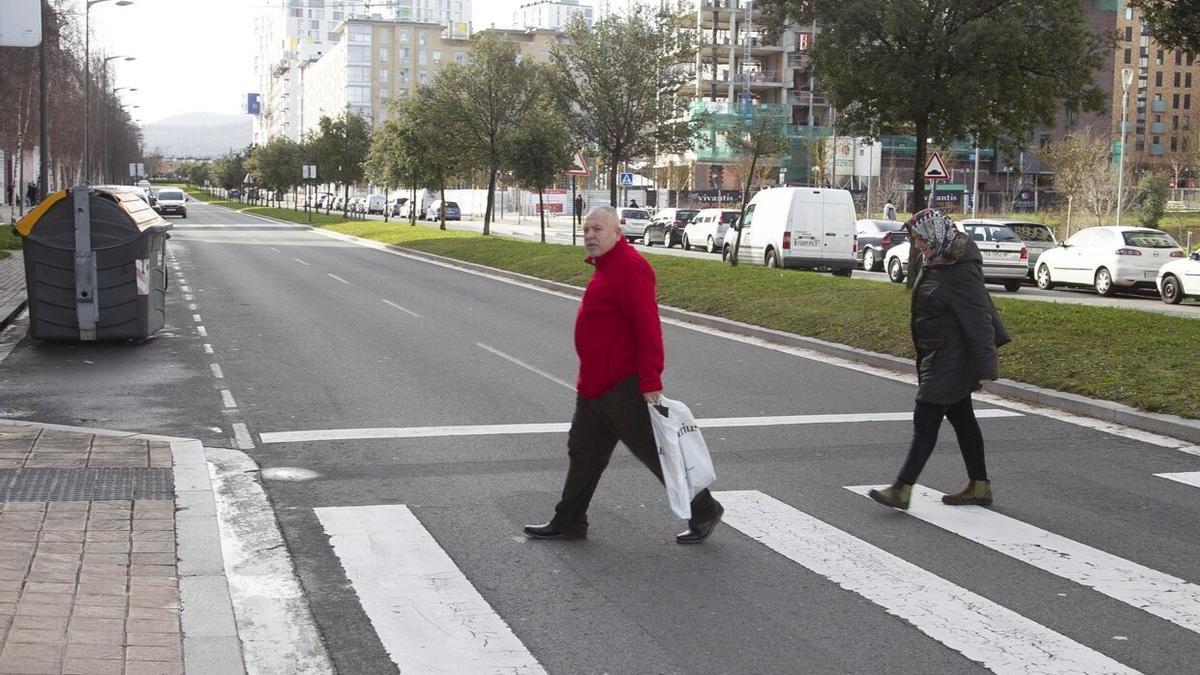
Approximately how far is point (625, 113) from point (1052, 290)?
1409cm

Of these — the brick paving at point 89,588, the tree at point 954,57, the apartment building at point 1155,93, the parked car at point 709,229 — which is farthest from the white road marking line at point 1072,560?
the apartment building at point 1155,93

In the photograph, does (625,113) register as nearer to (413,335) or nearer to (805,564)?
(413,335)

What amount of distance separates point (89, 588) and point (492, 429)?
4506 mm

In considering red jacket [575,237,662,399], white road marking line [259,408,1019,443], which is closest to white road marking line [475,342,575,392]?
white road marking line [259,408,1019,443]

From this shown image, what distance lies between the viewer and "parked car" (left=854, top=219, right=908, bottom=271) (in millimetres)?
34156

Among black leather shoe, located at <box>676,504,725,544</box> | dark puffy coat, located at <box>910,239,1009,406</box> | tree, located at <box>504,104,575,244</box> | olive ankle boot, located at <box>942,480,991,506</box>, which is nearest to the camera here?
black leather shoe, located at <box>676,504,725,544</box>

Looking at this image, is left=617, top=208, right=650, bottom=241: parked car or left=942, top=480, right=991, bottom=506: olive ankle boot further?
left=617, top=208, right=650, bottom=241: parked car

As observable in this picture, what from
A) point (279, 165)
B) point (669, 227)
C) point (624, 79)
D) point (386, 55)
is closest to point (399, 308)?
point (624, 79)

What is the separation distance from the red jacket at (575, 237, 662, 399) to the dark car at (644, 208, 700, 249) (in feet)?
144

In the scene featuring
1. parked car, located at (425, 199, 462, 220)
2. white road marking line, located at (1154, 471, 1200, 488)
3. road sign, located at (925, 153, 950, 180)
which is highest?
road sign, located at (925, 153, 950, 180)

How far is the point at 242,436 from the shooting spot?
9539mm

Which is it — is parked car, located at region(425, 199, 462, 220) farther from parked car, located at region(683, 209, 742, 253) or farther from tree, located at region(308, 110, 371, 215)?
parked car, located at region(683, 209, 742, 253)

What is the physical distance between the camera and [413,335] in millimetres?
16297

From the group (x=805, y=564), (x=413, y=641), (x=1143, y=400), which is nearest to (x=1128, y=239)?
(x=1143, y=400)
